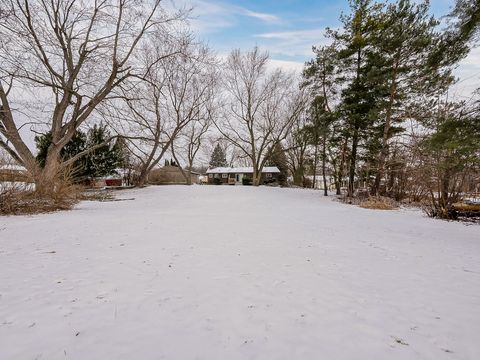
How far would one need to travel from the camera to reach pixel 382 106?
44.5 ft

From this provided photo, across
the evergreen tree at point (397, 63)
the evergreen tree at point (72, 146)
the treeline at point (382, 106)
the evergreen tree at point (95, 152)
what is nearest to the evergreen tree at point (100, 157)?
the evergreen tree at point (95, 152)

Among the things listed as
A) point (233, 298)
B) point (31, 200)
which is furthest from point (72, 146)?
point (233, 298)

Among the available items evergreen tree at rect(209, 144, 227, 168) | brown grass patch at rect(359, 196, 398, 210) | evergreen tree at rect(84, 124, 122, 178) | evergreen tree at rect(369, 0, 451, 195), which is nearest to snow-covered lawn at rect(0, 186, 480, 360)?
brown grass patch at rect(359, 196, 398, 210)

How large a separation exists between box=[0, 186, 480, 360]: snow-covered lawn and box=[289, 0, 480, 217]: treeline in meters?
7.84

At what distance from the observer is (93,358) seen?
1727 mm

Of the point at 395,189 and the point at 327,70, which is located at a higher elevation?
the point at 327,70

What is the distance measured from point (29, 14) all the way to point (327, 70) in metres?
17.2

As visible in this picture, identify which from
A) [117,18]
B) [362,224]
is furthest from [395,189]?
[117,18]

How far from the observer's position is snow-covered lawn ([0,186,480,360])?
1.89 meters

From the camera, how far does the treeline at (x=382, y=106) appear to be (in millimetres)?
11016

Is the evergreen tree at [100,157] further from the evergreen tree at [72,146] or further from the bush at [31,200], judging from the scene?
the bush at [31,200]

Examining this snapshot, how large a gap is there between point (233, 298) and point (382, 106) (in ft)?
47.6

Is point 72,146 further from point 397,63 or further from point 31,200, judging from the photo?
point 397,63

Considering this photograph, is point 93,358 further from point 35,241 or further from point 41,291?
point 35,241
